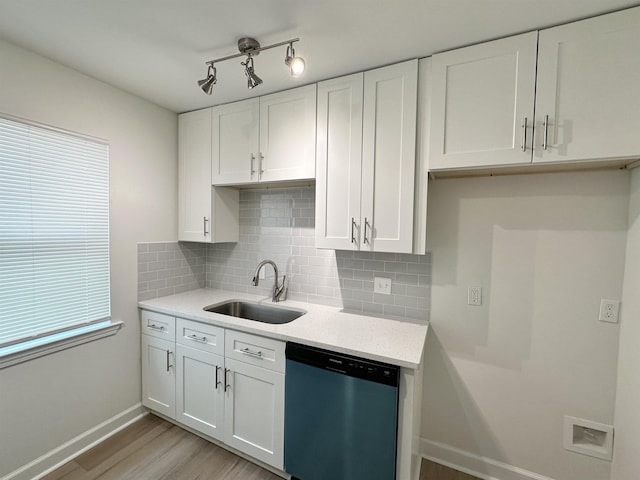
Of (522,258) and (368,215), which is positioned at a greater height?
(368,215)

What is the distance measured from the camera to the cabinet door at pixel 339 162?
1772 mm

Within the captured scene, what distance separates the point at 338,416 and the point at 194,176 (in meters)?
2.11

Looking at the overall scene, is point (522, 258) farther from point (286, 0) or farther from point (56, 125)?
point (56, 125)

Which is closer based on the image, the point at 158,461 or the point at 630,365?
the point at 630,365

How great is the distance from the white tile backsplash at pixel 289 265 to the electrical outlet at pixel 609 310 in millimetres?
875

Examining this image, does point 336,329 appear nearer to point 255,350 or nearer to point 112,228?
point 255,350

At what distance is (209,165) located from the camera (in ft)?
7.70

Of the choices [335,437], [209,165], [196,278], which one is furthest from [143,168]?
[335,437]

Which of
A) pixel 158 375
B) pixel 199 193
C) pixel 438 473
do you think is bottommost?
pixel 438 473

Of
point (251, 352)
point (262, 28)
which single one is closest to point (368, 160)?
point (262, 28)

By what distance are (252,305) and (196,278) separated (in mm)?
726

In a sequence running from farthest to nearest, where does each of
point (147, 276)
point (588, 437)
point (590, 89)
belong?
point (147, 276), point (588, 437), point (590, 89)

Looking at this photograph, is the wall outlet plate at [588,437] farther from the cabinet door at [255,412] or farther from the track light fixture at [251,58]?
the track light fixture at [251,58]

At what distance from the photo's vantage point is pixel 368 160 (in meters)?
1.74
